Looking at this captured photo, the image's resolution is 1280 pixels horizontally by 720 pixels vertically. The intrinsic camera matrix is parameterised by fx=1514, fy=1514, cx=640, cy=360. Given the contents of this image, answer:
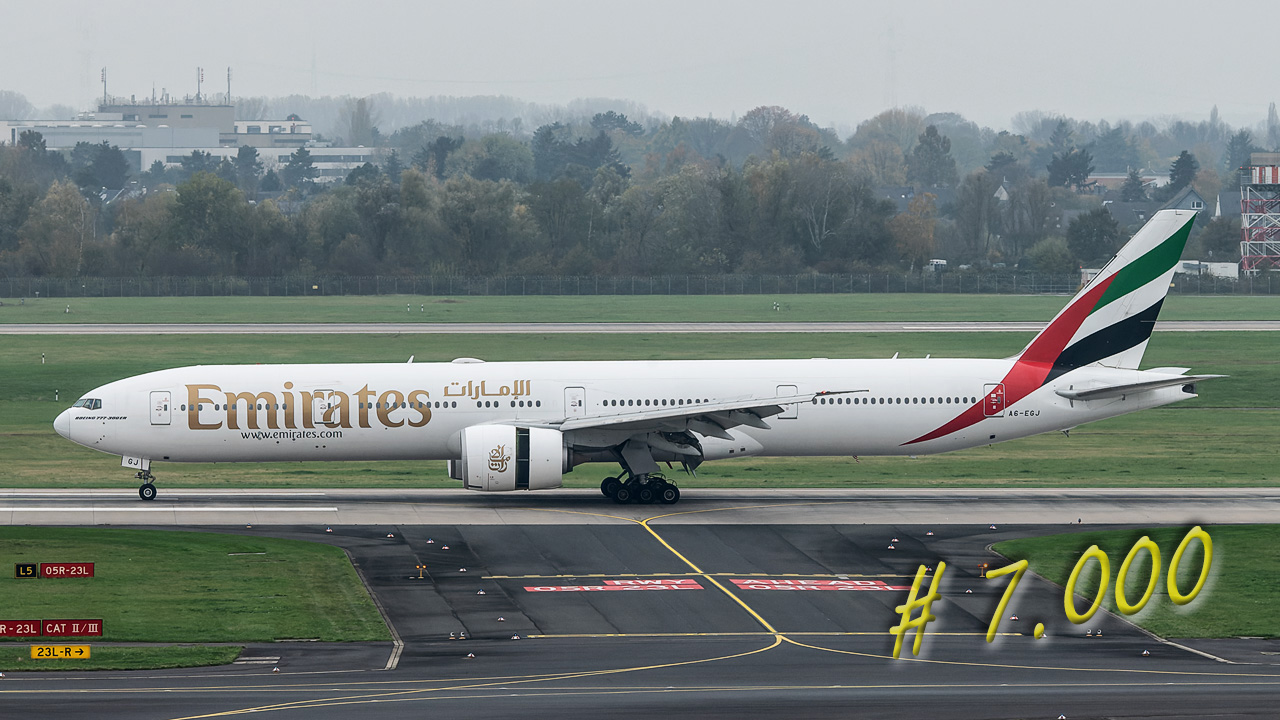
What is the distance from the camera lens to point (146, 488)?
43688 mm

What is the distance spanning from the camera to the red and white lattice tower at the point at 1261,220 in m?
154

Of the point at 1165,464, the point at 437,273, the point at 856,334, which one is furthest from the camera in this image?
the point at 437,273

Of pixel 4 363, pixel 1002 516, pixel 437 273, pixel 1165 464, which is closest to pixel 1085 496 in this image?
pixel 1002 516

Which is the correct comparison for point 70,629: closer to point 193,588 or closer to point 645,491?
point 193,588

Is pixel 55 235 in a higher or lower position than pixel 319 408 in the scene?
higher

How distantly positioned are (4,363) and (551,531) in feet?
179

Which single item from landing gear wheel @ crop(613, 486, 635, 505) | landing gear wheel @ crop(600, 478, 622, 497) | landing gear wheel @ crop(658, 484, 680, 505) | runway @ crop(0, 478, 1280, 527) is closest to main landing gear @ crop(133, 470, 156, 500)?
runway @ crop(0, 478, 1280, 527)

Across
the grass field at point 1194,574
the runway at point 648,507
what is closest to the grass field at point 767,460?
the runway at point 648,507

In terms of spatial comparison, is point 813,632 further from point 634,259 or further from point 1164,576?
point 634,259

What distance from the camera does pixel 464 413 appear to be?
43094mm

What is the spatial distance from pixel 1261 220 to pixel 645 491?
13039 cm

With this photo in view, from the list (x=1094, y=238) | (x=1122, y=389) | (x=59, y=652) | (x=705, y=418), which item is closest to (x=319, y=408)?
(x=705, y=418)

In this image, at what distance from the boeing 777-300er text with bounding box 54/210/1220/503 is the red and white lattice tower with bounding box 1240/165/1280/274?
11975 cm

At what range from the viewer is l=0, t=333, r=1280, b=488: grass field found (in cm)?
4944
